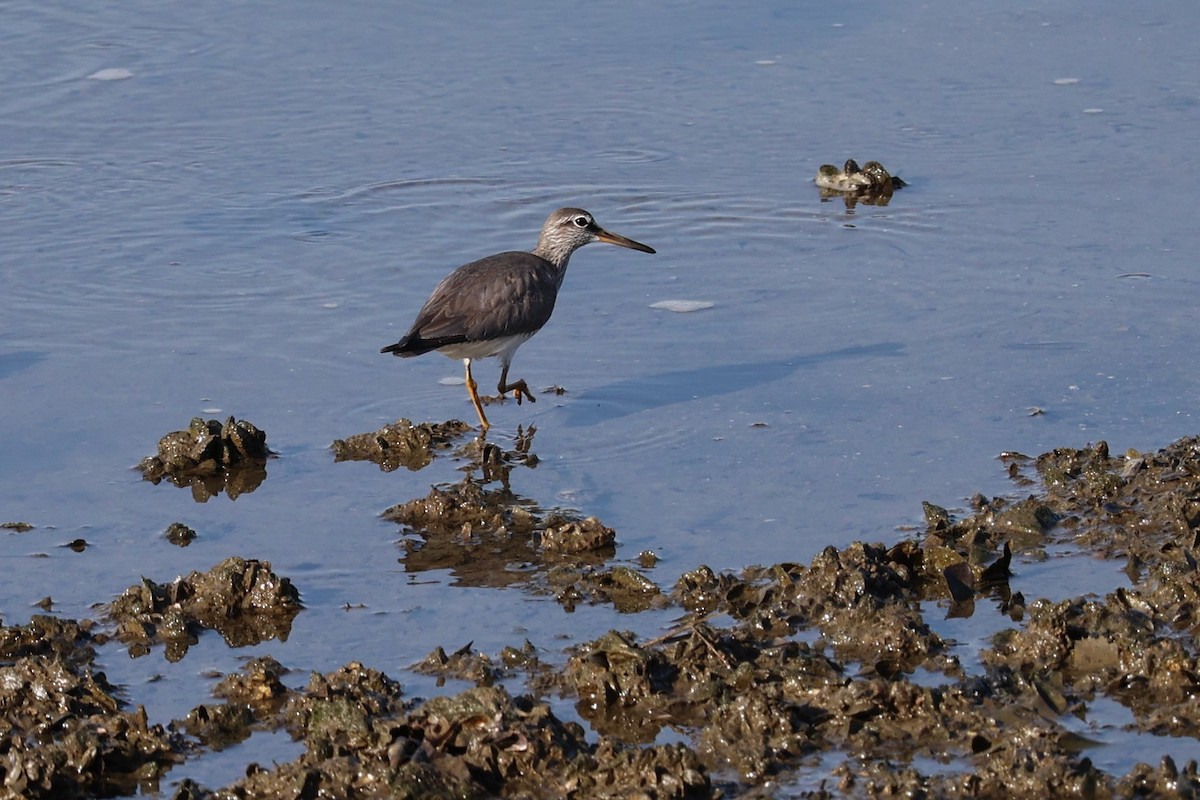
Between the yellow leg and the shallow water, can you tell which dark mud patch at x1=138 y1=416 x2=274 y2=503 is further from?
the yellow leg

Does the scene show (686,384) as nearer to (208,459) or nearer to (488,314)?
(488,314)

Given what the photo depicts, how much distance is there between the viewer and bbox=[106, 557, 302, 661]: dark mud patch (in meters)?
6.22

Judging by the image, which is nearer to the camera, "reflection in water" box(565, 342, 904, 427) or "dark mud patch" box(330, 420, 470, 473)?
"dark mud patch" box(330, 420, 470, 473)

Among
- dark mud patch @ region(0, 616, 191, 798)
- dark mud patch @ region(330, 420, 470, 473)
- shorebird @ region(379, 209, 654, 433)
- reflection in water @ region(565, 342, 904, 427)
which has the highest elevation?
shorebird @ region(379, 209, 654, 433)

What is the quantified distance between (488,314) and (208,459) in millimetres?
1835

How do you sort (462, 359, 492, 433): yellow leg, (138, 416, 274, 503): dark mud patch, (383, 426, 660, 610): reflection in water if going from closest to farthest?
1. (383, 426, 660, 610): reflection in water
2. (138, 416, 274, 503): dark mud patch
3. (462, 359, 492, 433): yellow leg

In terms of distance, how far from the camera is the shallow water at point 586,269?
723 cm

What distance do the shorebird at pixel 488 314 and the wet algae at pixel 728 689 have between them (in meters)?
2.13

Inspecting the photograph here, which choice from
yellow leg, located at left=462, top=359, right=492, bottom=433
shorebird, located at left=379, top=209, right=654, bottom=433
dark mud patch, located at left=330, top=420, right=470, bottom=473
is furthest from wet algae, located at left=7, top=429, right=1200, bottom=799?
shorebird, located at left=379, top=209, right=654, bottom=433

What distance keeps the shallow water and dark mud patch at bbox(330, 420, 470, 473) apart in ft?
0.40

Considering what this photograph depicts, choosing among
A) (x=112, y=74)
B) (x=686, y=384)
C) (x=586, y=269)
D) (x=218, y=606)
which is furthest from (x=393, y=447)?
(x=112, y=74)

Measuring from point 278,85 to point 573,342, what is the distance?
206 inches

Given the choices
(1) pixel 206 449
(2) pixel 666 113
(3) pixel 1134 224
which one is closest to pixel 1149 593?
(1) pixel 206 449

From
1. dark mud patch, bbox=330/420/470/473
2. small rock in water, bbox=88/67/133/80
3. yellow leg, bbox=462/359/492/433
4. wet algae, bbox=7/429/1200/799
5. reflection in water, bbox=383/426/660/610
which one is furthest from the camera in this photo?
small rock in water, bbox=88/67/133/80
